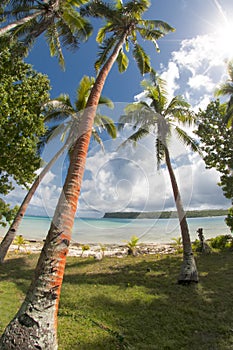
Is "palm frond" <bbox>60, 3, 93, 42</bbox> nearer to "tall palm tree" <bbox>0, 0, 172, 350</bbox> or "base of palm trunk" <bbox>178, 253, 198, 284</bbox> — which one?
"tall palm tree" <bbox>0, 0, 172, 350</bbox>

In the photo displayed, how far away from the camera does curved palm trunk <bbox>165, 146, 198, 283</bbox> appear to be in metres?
8.95

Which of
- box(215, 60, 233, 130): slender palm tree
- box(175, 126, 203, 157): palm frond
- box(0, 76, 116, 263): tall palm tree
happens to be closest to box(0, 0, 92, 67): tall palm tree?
box(0, 76, 116, 263): tall palm tree

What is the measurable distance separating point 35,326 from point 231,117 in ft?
52.9

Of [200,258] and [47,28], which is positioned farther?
[200,258]

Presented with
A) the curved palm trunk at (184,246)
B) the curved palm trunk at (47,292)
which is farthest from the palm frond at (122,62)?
the curved palm trunk at (47,292)

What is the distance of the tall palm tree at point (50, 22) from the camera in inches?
401

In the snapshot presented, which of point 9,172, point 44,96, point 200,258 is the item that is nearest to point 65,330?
point 9,172

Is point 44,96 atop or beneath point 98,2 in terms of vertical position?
beneath

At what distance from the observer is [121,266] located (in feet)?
39.1

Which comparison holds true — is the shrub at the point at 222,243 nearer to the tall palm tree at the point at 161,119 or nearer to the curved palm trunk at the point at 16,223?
the tall palm tree at the point at 161,119

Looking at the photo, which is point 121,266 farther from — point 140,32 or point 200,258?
point 140,32

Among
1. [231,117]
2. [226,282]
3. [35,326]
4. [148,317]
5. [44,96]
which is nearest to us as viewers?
[35,326]

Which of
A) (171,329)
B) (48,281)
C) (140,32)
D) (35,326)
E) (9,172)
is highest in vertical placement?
(140,32)

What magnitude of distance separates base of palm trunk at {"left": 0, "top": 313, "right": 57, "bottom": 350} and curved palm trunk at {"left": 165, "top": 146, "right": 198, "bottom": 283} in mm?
6591
